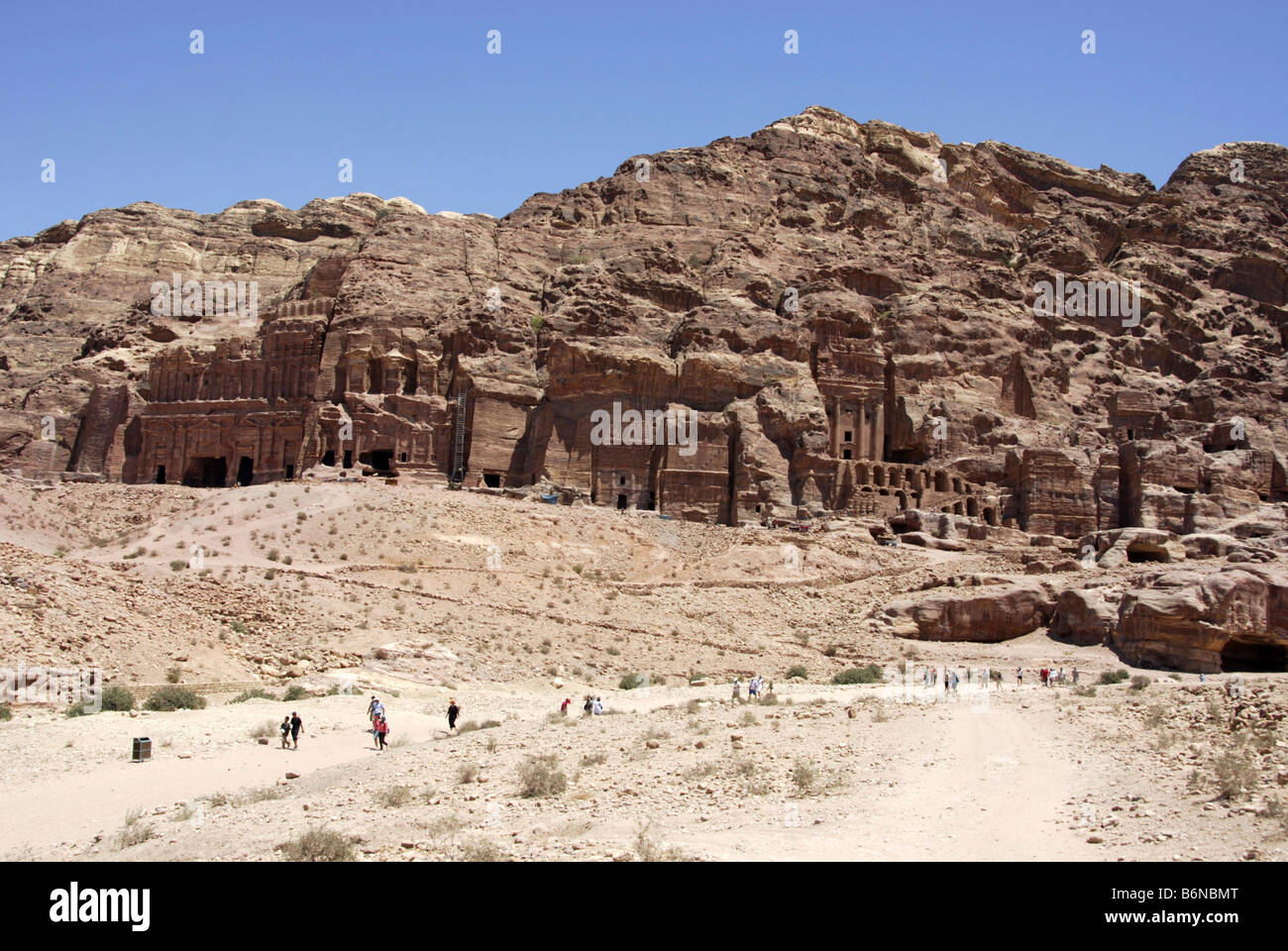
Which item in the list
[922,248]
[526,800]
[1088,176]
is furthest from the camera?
[1088,176]

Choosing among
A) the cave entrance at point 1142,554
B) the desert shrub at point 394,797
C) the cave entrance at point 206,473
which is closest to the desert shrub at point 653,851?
the desert shrub at point 394,797

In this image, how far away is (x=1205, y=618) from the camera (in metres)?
33.7

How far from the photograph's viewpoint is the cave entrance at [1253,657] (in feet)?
117

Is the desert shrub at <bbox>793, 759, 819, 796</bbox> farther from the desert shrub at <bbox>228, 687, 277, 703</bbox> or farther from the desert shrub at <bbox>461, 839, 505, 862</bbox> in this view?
the desert shrub at <bbox>228, 687, 277, 703</bbox>

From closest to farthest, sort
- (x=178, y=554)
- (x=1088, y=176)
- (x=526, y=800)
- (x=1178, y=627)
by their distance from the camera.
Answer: (x=526, y=800), (x=1178, y=627), (x=178, y=554), (x=1088, y=176)

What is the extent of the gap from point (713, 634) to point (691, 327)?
84.0 feet

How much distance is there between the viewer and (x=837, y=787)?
51.6ft

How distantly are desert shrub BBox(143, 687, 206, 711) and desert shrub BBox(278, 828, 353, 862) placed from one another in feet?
42.7

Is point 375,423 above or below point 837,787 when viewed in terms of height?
above

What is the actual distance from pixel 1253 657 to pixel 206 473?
52.4 meters

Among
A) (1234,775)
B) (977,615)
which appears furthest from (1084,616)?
(1234,775)

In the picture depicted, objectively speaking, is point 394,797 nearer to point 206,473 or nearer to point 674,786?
point 674,786
